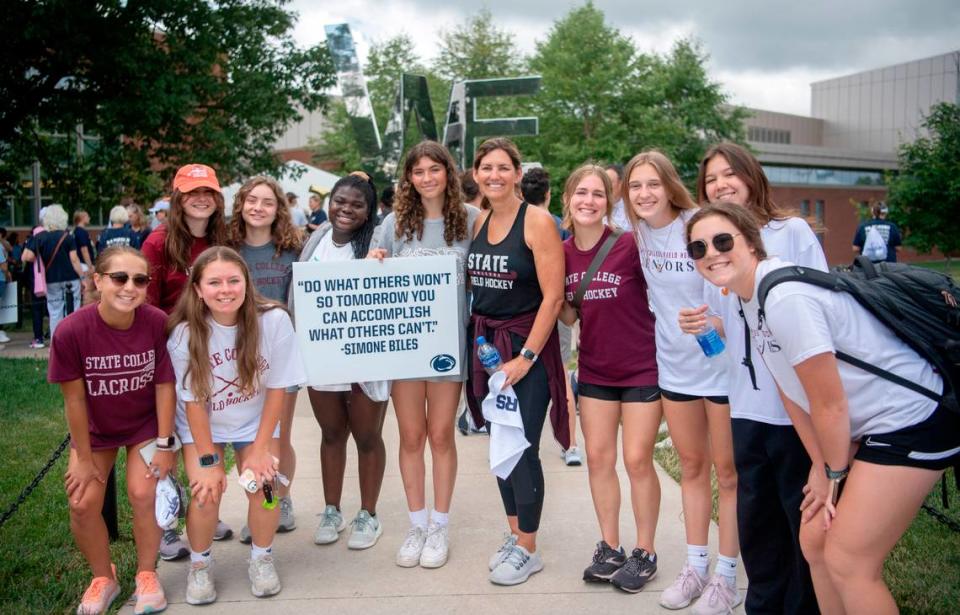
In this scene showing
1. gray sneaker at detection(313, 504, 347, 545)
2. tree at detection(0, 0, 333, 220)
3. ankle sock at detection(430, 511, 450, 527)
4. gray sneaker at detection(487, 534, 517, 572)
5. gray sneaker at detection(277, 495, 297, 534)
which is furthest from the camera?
tree at detection(0, 0, 333, 220)

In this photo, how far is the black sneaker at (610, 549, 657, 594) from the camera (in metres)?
3.95

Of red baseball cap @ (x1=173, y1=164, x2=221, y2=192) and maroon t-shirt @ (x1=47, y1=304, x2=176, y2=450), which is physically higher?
red baseball cap @ (x1=173, y1=164, x2=221, y2=192)

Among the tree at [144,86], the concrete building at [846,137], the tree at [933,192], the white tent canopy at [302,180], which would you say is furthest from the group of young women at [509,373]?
the concrete building at [846,137]

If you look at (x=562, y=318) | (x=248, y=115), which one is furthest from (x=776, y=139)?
(x=562, y=318)

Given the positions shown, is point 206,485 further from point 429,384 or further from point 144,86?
point 144,86

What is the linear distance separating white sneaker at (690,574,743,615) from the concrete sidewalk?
0.19 m

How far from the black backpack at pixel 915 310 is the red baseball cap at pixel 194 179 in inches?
117

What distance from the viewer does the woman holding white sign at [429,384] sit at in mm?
4305

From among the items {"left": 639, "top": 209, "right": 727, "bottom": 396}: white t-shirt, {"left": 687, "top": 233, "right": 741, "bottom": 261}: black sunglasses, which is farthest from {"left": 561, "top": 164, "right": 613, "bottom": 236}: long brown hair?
{"left": 687, "top": 233, "right": 741, "bottom": 261}: black sunglasses

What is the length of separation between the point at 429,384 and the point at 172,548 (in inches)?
64.4

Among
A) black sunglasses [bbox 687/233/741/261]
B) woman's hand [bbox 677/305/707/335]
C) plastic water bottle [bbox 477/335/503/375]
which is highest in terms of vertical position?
black sunglasses [bbox 687/233/741/261]

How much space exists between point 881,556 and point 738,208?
49.8 inches

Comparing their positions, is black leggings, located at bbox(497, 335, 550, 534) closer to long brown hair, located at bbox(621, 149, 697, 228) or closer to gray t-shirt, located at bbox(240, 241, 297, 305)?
long brown hair, located at bbox(621, 149, 697, 228)

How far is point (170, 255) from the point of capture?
14.4ft
